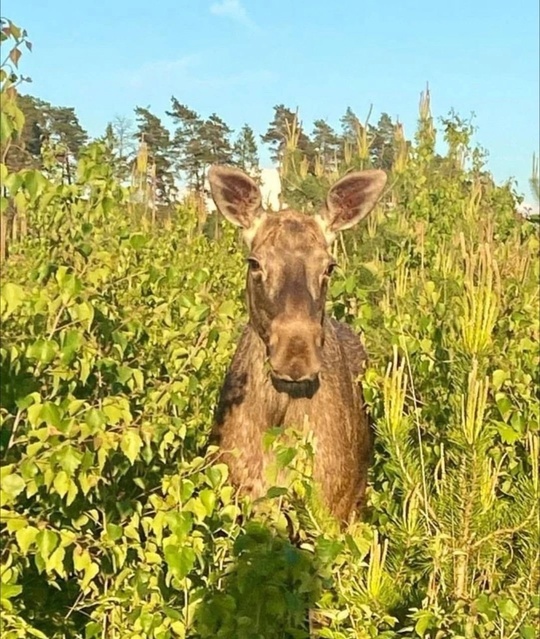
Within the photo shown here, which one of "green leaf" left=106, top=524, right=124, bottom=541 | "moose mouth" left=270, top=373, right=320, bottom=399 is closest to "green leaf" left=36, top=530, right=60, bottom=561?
"green leaf" left=106, top=524, right=124, bottom=541

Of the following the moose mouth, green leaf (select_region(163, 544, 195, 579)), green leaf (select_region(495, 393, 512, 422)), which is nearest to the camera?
green leaf (select_region(163, 544, 195, 579))

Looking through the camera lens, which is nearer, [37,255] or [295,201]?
[37,255]

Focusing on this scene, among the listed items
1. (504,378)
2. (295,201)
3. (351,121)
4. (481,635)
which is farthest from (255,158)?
Answer: (481,635)

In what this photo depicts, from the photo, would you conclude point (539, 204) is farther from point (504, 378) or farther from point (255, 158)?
point (255, 158)

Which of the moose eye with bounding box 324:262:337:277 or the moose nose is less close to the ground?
the moose eye with bounding box 324:262:337:277

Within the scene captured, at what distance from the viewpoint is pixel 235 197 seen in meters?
6.01

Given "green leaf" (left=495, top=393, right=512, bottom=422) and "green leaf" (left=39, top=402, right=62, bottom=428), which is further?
"green leaf" (left=495, top=393, right=512, bottom=422)

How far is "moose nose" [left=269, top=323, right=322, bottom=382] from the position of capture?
188 inches

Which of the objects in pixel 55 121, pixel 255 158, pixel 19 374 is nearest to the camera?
pixel 19 374

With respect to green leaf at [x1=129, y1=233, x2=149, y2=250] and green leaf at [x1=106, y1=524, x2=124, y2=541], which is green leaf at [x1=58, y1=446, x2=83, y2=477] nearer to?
green leaf at [x1=106, y1=524, x2=124, y2=541]

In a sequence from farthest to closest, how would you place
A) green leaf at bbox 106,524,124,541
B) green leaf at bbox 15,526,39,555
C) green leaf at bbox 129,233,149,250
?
green leaf at bbox 129,233,149,250 → green leaf at bbox 106,524,124,541 → green leaf at bbox 15,526,39,555

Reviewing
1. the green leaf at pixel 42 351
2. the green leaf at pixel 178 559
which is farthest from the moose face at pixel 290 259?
the green leaf at pixel 42 351

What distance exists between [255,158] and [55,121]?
10.5 feet

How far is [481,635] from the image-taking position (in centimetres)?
355
